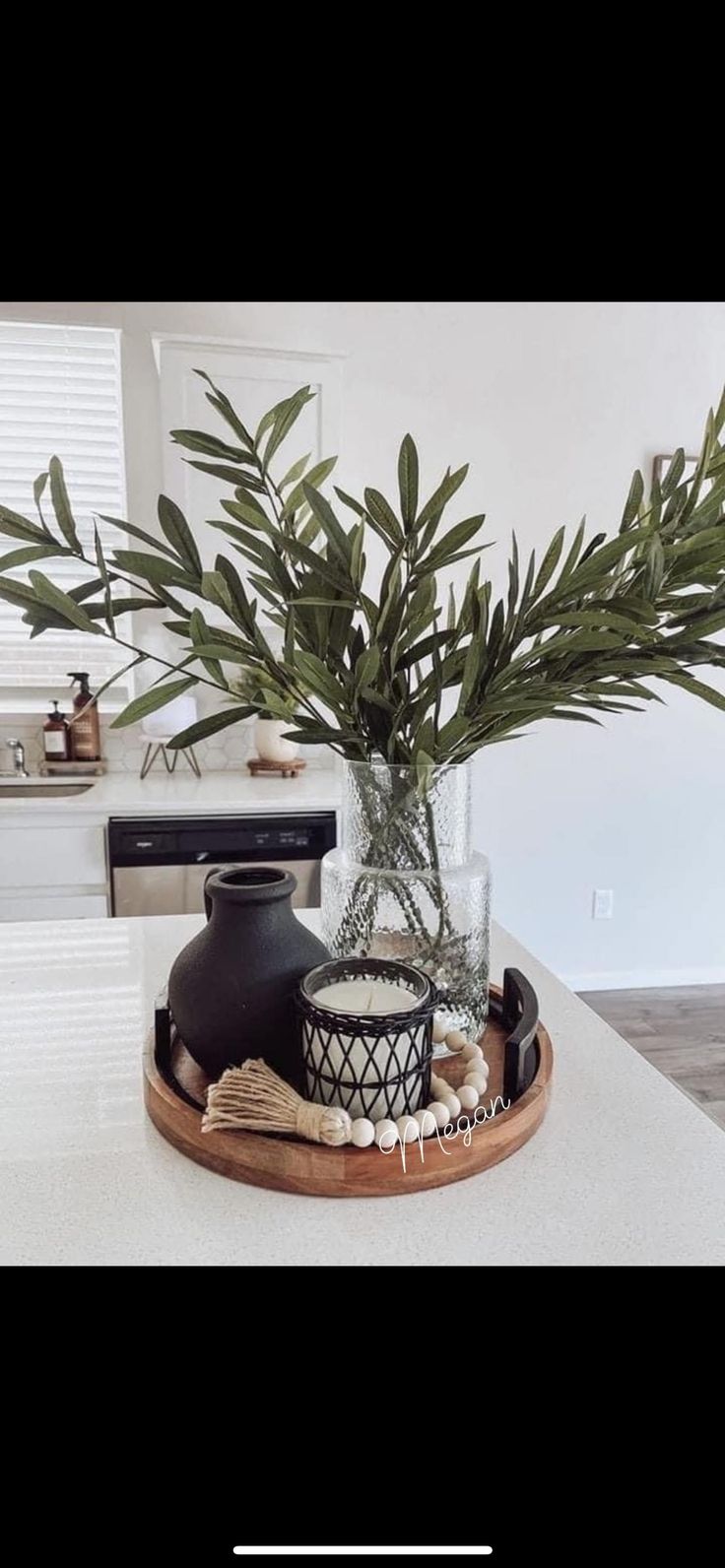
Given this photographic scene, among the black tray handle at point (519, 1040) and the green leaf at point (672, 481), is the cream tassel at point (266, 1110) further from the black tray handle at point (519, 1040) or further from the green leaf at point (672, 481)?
the green leaf at point (672, 481)

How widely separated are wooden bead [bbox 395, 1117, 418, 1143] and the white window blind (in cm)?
253

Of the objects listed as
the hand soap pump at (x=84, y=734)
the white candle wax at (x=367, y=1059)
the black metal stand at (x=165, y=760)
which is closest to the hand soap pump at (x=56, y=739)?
the hand soap pump at (x=84, y=734)

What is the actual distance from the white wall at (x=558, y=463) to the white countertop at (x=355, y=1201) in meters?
2.27

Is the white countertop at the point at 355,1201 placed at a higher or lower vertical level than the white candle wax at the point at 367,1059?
lower

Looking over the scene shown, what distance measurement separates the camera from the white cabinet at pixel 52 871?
96.5 inches

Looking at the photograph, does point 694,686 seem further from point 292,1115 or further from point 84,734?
point 84,734

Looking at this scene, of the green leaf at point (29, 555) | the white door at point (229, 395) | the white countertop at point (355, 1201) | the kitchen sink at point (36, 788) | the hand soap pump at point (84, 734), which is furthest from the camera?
the hand soap pump at point (84, 734)

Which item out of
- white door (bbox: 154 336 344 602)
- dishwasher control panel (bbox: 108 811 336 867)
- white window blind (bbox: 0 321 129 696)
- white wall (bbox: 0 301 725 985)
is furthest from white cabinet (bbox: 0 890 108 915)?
white wall (bbox: 0 301 725 985)

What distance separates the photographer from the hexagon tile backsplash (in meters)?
3.04
